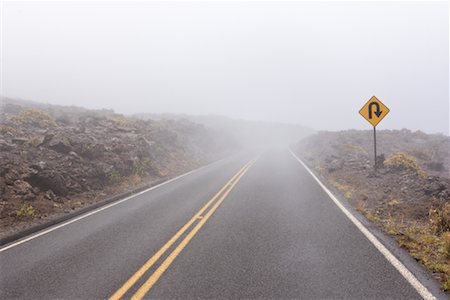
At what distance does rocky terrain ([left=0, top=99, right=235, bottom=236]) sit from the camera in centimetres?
1062

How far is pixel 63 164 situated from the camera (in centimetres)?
1374

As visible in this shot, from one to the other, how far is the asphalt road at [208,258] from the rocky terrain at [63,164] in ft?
6.03

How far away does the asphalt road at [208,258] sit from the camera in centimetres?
511

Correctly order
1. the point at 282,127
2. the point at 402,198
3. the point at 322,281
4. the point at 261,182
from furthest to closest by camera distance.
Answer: the point at 282,127, the point at 261,182, the point at 402,198, the point at 322,281

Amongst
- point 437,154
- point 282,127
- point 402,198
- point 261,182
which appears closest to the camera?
point 402,198

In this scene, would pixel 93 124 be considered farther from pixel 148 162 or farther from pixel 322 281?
pixel 322 281

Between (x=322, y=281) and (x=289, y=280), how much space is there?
0.48 m

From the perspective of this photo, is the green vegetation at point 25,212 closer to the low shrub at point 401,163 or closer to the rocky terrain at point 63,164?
the rocky terrain at point 63,164

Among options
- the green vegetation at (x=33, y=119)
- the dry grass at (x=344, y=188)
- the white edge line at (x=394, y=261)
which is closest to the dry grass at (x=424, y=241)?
the white edge line at (x=394, y=261)

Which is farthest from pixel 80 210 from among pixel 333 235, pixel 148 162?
pixel 148 162

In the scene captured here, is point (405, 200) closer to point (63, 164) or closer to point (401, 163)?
point (401, 163)

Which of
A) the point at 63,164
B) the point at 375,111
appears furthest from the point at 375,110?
the point at 63,164

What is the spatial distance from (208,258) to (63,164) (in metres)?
9.53

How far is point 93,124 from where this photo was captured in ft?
73.9
